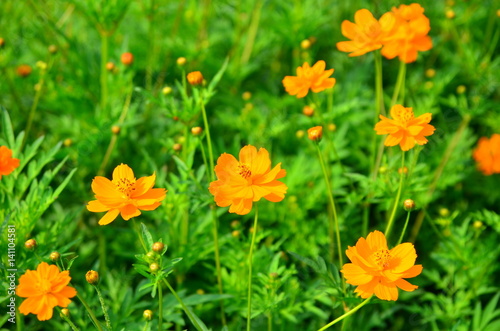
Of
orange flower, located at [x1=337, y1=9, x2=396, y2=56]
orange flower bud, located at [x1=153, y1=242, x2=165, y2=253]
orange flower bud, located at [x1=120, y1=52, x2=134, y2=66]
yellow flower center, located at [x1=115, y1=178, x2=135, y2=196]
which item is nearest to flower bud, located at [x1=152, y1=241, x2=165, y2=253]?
orange flower bud, located at [x1=153, y1=242, x2=165, y2=253]

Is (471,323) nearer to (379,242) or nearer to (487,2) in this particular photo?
(379,242)

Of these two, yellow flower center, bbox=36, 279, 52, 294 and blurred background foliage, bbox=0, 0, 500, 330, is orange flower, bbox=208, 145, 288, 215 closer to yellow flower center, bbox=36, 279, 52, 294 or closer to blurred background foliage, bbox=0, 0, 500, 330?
blurred background foliage, bbox=0, 0, 500, 330

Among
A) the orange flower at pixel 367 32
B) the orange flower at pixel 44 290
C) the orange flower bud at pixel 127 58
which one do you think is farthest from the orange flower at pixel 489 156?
the orange flower at pixel 44 290

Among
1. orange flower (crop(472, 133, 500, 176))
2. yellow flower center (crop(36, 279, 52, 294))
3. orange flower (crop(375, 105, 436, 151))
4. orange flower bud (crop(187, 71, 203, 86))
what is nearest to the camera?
yellow flower center (crop(36, 279, 52, 294))

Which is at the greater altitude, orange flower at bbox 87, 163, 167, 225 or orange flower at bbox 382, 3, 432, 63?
orange flower at bbox 382, 3, 432, 63

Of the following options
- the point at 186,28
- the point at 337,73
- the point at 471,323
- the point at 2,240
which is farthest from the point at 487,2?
the point at 2,240
